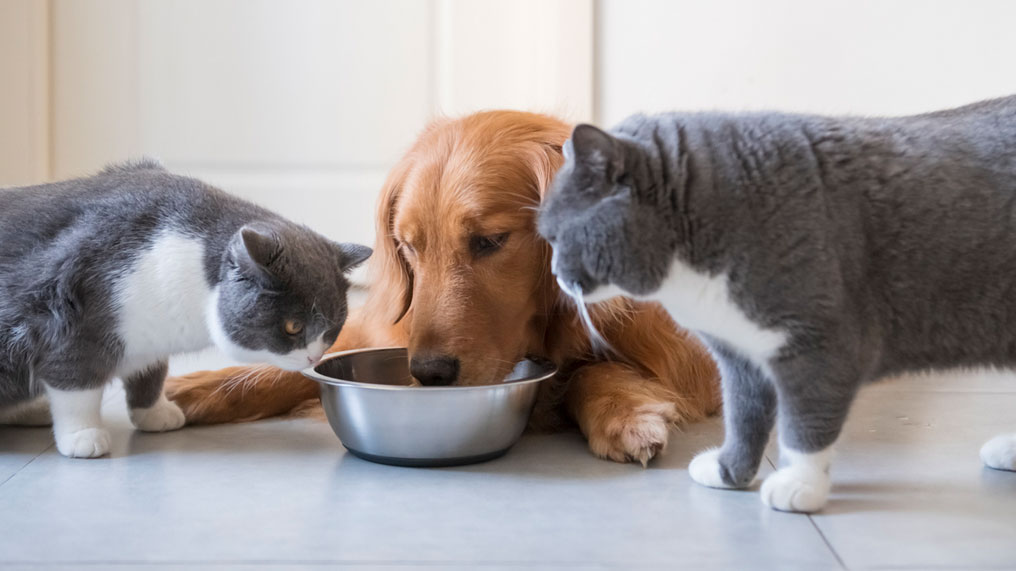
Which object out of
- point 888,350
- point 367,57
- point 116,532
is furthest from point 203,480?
point 367,57

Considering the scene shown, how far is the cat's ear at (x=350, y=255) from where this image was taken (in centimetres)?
210

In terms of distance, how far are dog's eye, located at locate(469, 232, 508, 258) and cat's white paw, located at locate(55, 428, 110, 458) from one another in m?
0.83

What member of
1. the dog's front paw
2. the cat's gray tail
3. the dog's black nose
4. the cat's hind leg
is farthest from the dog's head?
the cat's hind leg

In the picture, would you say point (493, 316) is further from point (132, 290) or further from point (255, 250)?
point (132, 290)

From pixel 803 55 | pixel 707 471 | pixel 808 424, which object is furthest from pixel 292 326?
pixel 803 55

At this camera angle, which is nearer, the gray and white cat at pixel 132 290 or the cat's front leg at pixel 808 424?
the cat's front leg at pixel 808 424

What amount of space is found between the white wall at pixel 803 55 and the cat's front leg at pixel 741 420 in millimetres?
2259

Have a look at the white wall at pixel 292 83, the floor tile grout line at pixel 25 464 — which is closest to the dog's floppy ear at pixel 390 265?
the floor tile grout line at pixel 25 464

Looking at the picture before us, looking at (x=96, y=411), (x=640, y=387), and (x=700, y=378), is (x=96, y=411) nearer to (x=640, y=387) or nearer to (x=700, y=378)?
(x=640, y=387)

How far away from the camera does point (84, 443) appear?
1.91 metres

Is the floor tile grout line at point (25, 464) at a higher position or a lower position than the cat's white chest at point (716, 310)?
lower

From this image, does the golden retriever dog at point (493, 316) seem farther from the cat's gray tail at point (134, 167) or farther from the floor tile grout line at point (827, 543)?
the cat's gray tail at point (134, 167)

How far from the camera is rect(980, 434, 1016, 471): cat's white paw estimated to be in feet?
6.01

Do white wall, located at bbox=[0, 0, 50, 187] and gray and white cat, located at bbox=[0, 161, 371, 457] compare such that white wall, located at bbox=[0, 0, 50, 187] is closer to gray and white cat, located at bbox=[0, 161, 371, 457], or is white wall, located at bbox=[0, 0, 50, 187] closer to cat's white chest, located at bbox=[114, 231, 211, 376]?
gray and white cat, located at bbox=[0, 161, 371, 457]
